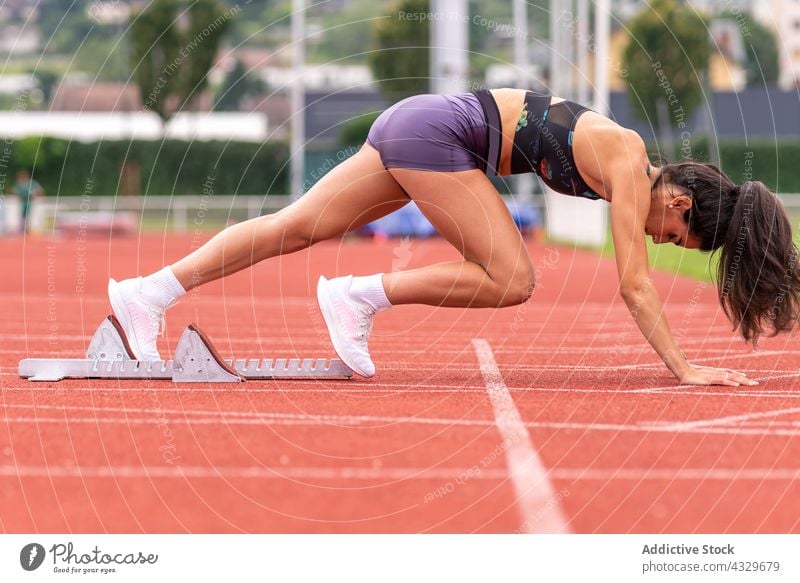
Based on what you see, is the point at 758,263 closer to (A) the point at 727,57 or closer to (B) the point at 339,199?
(B) the point at 339,199

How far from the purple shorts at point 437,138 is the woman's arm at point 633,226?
2.13ft

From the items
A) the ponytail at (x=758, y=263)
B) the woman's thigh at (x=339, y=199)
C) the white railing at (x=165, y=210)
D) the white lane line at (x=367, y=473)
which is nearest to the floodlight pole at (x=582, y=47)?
the white railing at (x=165, y=210)

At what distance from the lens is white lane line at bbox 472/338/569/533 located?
3914 millimetres

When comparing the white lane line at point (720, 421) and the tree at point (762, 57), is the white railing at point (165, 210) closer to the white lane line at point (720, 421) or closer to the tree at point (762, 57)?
the white lane line at point (720, 421)

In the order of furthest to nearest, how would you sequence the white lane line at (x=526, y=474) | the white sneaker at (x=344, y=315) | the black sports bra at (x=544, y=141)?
the white sneaker at (x=344, y=315)
the black sports bra at (x=544, y=141)
the white lane line at (x=526, y=474)

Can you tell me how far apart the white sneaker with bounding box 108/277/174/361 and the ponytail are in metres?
2.66

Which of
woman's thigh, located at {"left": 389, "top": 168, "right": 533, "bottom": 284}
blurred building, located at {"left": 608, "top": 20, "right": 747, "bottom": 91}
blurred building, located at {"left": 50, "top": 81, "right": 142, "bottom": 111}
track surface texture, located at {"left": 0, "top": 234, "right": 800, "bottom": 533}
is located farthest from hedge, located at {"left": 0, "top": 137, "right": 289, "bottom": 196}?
blurred building, located at {"left": 50, "top": 81, "right": 142, "bottom": 111}

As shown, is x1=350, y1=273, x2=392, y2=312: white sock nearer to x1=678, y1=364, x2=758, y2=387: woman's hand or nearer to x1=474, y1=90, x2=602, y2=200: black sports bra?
x1=474, y1=90, x2=602, y2=200: black sports bra

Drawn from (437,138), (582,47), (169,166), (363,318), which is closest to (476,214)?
(437,138)

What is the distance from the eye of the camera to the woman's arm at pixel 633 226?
5934mm

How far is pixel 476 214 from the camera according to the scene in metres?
6.24

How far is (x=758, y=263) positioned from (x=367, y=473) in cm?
268

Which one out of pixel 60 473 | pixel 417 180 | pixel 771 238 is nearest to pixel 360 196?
pixel 417 180

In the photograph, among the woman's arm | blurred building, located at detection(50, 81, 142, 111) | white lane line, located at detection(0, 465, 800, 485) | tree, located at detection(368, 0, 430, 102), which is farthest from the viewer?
blurred building, located at detection(50, 81, 142, 111)
